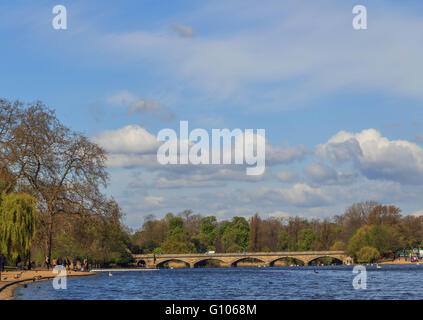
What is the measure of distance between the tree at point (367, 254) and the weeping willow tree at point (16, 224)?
93.2 metres

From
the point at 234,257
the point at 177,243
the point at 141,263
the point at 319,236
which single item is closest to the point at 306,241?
the point at 319,236

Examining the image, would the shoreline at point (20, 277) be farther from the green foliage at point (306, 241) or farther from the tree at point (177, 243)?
the green foliage at point (306, 241)

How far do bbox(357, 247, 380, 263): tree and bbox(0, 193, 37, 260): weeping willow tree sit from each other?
93.2 m

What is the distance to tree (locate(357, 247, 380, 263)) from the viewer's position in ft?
442

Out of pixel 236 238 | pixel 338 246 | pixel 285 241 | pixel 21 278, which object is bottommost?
pixel 338 246

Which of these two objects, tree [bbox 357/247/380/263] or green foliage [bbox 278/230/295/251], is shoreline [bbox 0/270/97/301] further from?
green foliage [bbox 278/230/295/251]

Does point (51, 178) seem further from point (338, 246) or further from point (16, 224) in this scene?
point (338, 246)

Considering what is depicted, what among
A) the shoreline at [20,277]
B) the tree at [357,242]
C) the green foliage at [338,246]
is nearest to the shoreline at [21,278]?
the shoreline at [20,277]

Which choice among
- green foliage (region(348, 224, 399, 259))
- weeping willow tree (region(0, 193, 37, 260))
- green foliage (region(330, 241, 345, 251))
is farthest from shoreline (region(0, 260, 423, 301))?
green foliage (region(330, 241, 345, 251))

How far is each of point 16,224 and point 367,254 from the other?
9521cm

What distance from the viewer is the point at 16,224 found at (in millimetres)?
56406

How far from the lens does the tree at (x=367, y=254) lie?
13475cm
